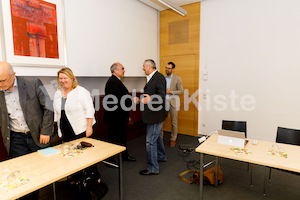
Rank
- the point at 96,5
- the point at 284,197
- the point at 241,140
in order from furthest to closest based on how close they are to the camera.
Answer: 1. the point at 96,5
2. the point at 284,197
3. the point at 241,140

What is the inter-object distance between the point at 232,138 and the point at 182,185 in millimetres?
1026

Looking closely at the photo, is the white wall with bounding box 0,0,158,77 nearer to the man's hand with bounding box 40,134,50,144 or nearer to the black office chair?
the man's hand with bounding box 40,134,50,144

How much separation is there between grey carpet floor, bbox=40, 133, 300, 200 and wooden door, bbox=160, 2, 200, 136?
5.57 feet

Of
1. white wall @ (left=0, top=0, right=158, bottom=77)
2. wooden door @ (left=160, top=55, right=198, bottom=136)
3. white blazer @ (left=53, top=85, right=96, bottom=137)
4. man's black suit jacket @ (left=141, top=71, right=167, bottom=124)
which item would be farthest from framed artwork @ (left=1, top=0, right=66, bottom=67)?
wooden door @ (left=160, top=55, right=198, bottom=136)

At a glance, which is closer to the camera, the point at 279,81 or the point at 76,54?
the point at 76,54

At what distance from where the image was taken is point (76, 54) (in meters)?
3.28

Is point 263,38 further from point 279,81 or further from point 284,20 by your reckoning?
point 279,81

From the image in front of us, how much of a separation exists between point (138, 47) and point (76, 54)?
1.78 metres

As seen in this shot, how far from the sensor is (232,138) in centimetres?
230

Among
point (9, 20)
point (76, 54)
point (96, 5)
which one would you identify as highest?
point (96, 5)

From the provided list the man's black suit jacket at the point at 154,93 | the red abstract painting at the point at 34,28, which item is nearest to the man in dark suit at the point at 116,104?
the man's black suit jacket at the point at 154,93

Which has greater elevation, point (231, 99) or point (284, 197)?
point (231, 99)

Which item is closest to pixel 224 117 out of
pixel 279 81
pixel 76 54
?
pixel 279 81

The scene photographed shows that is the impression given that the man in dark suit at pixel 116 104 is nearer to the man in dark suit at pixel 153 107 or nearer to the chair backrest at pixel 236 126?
the man in dark suit at pixel 153 107
